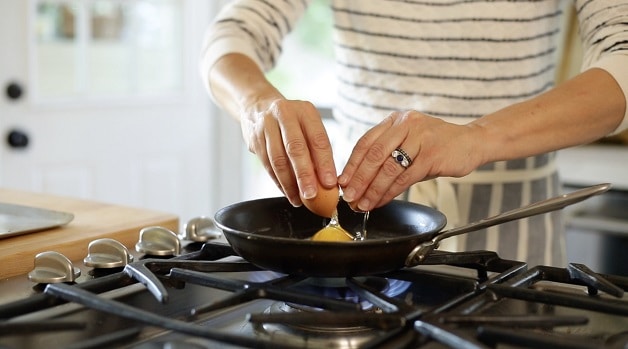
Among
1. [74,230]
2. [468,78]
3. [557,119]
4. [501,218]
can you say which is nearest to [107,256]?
[74,230]

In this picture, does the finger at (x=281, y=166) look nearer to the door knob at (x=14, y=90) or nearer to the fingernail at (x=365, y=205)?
the fingernail at (x=365, y=205)

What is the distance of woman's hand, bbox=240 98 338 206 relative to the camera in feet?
2.66

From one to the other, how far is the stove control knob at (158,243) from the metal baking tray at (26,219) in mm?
143

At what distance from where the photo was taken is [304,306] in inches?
27.8

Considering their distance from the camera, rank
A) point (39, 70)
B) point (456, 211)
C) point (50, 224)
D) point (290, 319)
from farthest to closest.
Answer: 1. point (39, 70)
2. point (456, 211)
3. point (50, 224)
4. point (290, 319)

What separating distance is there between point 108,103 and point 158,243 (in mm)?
1786

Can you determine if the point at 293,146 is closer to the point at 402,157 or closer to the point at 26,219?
the point at 402,157

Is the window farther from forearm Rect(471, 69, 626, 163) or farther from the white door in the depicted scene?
forearm Rect(471, 69, 626, 163)

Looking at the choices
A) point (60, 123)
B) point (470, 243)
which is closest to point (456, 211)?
point (470, 243)

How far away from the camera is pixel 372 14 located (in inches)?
49.6

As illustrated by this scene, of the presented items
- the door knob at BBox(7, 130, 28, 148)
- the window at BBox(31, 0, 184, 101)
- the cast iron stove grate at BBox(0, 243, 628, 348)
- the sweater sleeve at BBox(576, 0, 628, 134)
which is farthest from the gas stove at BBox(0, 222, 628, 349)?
the window at BBox(31, 0, 184, 101)

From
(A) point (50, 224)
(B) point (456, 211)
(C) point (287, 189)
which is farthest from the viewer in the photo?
(B) point (456, 211)

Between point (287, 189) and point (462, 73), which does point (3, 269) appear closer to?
point (287, 189)

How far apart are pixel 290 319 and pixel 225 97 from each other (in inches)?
22.2
